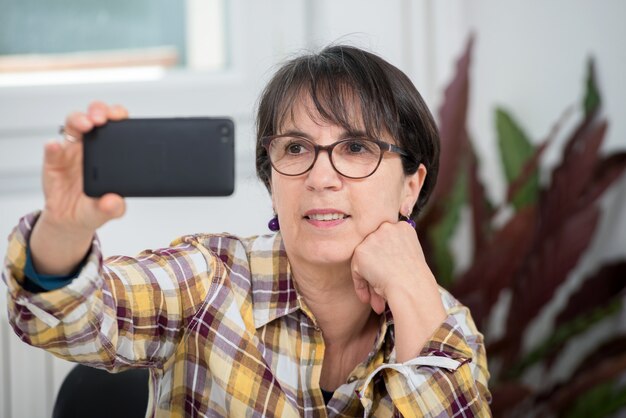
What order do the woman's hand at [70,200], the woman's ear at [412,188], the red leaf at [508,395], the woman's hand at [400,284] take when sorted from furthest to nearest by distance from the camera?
1. the red leaf at [508,395]
2. the woman's ear at [412,188]
3. the woman's hand at [400,284]
4. the woman's hand at [70,200]

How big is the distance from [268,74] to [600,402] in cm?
114

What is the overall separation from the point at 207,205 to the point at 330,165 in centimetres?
84

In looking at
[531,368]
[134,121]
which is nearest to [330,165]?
[134,121]

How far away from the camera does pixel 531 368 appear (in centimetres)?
217

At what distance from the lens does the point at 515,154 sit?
6.66 feet

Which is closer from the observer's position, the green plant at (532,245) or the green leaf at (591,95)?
the green plant at (532,245)

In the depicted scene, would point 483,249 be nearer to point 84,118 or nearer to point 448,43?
point 448,43

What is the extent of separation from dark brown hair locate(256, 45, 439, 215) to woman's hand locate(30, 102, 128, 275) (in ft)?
1.47

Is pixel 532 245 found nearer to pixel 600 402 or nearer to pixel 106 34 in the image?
pixel 600 402

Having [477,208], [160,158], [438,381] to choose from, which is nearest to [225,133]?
[160,158]

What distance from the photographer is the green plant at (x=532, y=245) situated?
1.89 meters

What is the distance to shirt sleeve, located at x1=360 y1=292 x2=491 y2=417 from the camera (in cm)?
116

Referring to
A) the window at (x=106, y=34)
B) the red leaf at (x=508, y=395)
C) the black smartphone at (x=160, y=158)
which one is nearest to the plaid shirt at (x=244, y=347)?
the black smartphone at (x=160, y=158)

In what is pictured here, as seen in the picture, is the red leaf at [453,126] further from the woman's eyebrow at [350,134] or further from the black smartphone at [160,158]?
the black smartphone at [160,158]
